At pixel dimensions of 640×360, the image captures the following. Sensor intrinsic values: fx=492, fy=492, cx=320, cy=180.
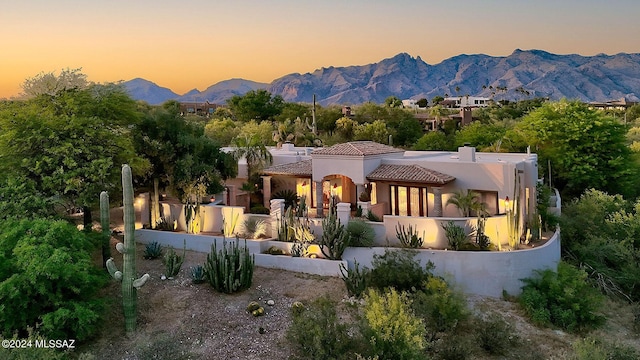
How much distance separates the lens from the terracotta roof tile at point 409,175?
21114 millimetres

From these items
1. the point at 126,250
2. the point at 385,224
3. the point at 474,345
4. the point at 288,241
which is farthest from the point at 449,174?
the point at 126,250

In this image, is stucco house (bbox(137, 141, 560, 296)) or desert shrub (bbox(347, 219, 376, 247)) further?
desert shrub (bbox(347, 219, 376, 247))

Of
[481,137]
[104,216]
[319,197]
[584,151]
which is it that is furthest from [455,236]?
[481,137]

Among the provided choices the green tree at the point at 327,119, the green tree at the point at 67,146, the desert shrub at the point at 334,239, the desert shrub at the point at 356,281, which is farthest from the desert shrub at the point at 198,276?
the green tree at the point at 327,119

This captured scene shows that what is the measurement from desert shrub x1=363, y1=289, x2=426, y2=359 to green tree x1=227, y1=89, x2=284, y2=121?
55.3 metres

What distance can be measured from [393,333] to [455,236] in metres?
7.16

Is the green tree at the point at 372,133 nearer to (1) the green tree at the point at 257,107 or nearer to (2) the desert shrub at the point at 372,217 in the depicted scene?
(1) the green tree at the point at 257,107

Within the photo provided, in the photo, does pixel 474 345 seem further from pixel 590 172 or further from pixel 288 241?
pixel 590 172

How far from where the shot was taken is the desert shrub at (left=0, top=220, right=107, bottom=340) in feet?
41.8

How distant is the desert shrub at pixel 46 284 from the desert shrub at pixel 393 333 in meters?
7.39

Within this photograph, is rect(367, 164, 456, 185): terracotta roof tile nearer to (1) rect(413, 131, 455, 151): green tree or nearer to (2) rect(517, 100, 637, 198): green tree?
(2) rect(517, 100, 637, 198): green tree

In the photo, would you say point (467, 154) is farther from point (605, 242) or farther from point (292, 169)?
point (292, 169)

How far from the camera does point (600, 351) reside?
11844 mm

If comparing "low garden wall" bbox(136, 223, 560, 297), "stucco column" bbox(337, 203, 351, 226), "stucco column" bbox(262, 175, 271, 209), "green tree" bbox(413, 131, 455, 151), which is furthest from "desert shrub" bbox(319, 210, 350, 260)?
"green tree" bbox(413, 131, 455, 151)
